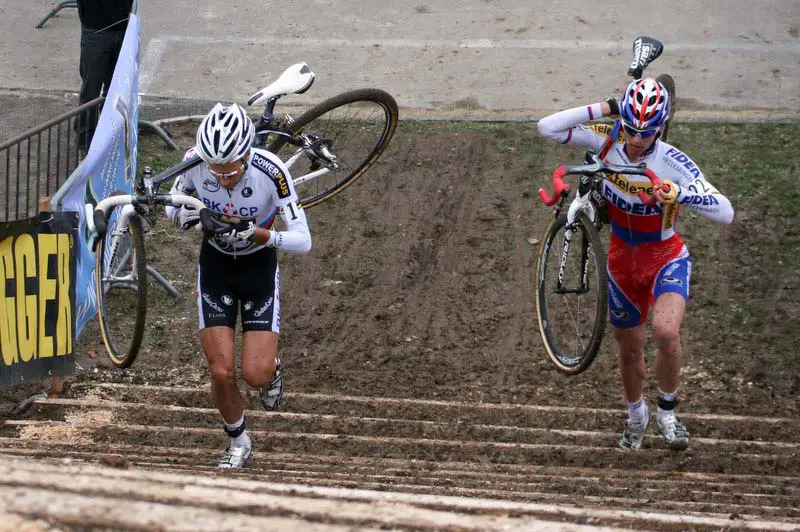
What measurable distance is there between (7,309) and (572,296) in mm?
4669

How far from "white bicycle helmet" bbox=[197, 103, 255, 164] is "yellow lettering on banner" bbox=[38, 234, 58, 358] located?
1557 millimetres

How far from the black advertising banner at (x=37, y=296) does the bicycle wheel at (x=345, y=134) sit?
6.99ft

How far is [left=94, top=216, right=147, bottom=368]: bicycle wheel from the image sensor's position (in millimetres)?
7047

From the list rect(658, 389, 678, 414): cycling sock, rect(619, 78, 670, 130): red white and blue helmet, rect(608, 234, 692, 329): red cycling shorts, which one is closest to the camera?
rect(619, 78, 670, 130): red white and blue helmet

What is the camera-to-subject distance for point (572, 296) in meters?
8.91

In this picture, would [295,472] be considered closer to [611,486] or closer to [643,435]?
[611,486]

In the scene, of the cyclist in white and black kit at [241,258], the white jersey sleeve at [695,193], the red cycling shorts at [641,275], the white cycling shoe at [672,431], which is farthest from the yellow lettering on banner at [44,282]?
the white cycling shoe at [672,431]

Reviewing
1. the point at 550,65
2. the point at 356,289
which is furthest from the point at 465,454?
the point at 550,65

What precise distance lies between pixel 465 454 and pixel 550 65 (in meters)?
7.83

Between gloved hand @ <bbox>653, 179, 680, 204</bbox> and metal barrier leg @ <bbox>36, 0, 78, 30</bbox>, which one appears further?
metal barrier leg @ <bbox>36, 0, 78, 30</bbox>

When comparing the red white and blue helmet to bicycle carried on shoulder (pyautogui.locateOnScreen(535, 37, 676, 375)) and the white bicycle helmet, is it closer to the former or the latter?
bicycle carried on shoulder (pyautogui.locateOnScreen(535, 37, 676, 375))

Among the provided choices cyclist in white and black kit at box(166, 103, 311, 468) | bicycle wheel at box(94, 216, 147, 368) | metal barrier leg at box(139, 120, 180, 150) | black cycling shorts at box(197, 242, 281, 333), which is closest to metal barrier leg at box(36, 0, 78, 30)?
metal barrier leg at box(139, 120, 180, 150)

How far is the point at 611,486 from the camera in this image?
5559 millimetres

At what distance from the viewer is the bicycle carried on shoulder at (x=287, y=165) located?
6.21 m
